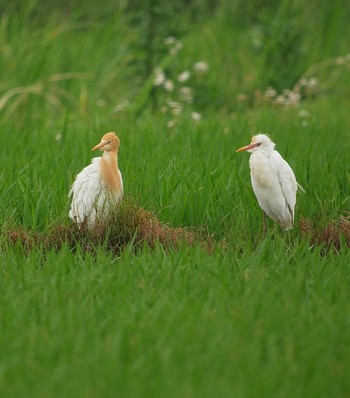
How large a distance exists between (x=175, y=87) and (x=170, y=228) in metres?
4.66

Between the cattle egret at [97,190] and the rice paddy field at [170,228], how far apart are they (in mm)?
82

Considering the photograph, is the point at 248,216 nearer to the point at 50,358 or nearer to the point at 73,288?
the point at 73,288

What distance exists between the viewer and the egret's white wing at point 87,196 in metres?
5.07

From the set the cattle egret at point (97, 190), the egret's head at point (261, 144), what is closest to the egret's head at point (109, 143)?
the cattle egret at point (97, 190)

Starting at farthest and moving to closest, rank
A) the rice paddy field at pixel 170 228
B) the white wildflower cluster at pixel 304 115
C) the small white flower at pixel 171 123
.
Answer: the white wildflower cluster at pixel 304 115, the small white flower at pixel 171 123, the rice paddy field at pixel 170 228

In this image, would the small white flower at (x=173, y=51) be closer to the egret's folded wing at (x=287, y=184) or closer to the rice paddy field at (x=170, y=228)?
the rice paddy field at (x=170, y=228)

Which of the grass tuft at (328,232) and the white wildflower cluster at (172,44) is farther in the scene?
the white wildflower cluster at (172,44)

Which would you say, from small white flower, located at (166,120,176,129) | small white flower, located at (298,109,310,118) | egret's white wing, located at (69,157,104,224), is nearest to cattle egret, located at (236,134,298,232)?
egret's white wing, located at (69,157,104,224)

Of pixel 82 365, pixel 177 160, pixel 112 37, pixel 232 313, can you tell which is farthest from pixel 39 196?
pixel 112 37

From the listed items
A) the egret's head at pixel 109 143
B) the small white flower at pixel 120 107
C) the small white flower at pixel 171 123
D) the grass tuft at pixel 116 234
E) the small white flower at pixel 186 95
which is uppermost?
the egret's head at pixel 109 143

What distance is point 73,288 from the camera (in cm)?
409

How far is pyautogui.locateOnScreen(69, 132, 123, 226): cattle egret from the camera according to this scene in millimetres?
5043

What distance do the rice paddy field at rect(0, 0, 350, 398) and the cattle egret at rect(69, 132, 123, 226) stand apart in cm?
8

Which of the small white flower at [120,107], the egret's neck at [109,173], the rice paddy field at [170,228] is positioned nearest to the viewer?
the rice paddy field at [170,228]
